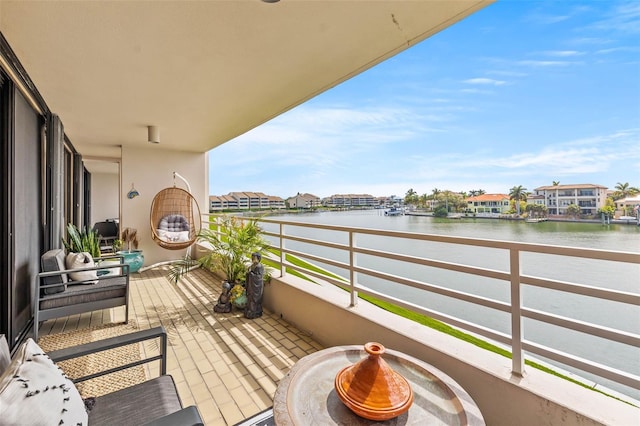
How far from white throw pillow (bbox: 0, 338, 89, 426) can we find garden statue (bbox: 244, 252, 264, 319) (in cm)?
225

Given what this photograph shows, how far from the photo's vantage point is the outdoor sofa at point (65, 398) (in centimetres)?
86

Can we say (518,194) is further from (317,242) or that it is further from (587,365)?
(587,365)

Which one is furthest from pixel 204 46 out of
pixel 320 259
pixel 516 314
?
pixel 516 314

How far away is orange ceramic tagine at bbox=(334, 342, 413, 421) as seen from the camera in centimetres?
103

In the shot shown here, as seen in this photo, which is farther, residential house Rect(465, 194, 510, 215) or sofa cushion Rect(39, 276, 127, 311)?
residential house Rect(465, 194, 510, 215)

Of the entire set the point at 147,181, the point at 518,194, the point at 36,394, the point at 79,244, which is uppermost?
the point at 147,181

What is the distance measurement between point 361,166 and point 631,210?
1492 cm

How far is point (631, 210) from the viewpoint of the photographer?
7.57ft

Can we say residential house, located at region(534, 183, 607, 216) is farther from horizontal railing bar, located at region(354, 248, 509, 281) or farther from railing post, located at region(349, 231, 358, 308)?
railing post, located at region(349, 231, 358, 308)

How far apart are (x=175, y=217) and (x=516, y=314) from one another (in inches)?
251

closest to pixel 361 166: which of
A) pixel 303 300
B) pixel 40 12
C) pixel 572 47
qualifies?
pixel 572 47

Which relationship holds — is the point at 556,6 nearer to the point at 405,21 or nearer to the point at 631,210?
the point at 631,210

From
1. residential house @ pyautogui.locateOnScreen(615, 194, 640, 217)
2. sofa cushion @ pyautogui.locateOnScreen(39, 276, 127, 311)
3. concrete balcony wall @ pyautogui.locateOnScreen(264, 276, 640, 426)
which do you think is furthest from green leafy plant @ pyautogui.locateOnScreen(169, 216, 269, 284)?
residential house @ pyautogui.locateOnScreen(615, 194, 640, 217)

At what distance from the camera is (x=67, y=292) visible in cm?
288
